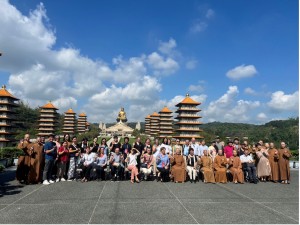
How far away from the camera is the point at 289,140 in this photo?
242 feet

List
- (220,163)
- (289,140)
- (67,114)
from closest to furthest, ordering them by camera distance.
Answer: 1. (220,163)
2. (289,140)
3. (67,114)

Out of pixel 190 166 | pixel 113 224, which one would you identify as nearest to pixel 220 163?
pixel 190 166

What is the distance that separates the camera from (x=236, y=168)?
11.4 meters

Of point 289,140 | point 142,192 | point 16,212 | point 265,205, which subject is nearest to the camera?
point 16,212

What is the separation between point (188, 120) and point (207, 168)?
137 ft

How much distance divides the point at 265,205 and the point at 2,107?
50.7 meters

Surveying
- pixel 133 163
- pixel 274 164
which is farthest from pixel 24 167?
pixel 274 164

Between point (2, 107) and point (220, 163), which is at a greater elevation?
point (2, 107)

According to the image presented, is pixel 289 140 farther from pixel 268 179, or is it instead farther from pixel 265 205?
pixel 265 205

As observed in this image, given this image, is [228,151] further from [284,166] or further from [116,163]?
[116,163]

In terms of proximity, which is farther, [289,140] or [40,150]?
[289,140]

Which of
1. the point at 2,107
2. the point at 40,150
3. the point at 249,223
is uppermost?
the point at 2,107

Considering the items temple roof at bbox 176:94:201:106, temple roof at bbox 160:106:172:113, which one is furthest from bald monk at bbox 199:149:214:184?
temple roof at bbox 160:106:172:113

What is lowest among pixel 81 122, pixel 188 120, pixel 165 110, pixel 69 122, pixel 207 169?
pixel 207 169
